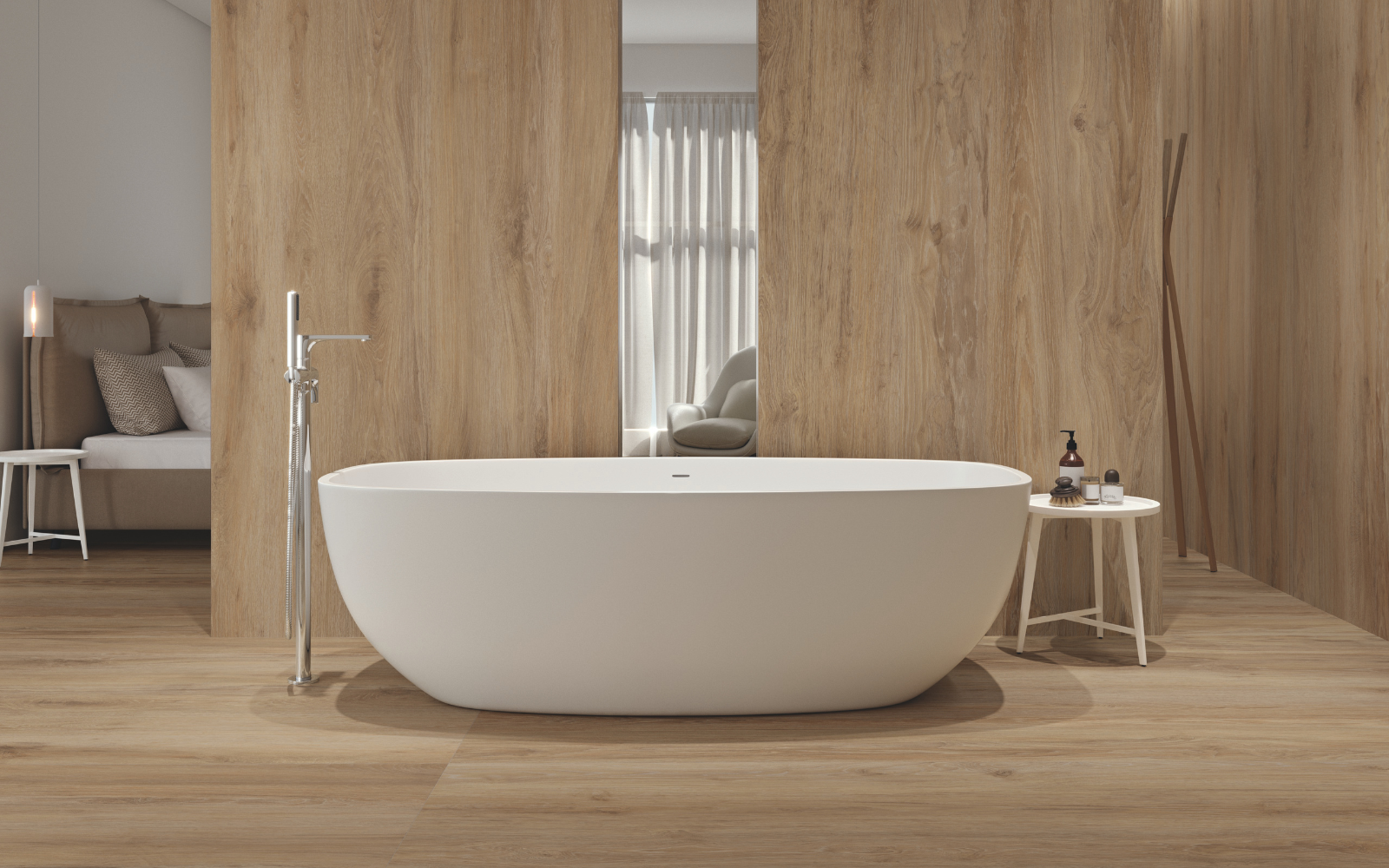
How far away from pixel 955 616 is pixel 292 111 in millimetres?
2276

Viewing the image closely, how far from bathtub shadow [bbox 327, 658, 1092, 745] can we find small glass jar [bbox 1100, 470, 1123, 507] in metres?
0.57

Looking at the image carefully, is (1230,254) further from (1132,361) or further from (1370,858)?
(1370,858)

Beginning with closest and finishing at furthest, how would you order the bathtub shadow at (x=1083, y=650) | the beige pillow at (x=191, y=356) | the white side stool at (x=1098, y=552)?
the white side stool at (x=1098, y=552), the bathtub shadow at (x=1083, y=650), the beige pillow at (x=191, y=356)

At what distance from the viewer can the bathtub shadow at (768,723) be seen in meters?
2.12

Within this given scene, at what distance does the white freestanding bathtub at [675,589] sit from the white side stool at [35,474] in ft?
8.68

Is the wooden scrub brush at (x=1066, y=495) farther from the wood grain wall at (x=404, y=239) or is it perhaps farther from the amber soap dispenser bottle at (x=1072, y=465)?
the wood grain wall at (x=404, y=239)

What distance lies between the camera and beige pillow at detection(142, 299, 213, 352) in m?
5.18

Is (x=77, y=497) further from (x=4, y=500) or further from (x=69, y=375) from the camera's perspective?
(x=69, y=375)

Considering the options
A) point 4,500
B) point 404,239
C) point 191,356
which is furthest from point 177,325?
point 404,239

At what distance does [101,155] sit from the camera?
209 inches

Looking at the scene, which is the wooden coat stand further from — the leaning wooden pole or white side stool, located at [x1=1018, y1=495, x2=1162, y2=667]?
white side stool, located at [x1=1018, y1=495, x2=1162, y2=667]

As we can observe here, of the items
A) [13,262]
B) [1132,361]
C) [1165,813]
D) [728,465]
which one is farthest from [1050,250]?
[13,262]

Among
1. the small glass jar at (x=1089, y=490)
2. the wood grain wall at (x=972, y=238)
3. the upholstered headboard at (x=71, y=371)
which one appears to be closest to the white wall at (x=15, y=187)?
the upholstered headboard at (x=71, y=371)

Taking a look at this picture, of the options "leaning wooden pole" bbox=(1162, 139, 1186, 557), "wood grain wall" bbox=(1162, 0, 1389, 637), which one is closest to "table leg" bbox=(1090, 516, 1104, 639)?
"wood grain wall" bbox=(1162, 0, 1389, 637)
